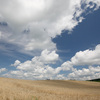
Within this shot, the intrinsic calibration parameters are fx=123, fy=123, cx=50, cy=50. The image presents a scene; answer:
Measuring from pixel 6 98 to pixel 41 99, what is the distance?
311cm

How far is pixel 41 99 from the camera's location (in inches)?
438

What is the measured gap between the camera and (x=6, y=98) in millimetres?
10898

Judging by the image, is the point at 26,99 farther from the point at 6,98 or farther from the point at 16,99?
the point at 6,98

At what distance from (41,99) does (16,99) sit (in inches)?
86.5

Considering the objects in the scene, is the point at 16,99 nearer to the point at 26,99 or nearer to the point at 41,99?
the point at 26,99

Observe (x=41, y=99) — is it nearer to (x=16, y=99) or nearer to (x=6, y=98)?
(x=16, y=99)

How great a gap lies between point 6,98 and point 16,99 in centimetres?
104

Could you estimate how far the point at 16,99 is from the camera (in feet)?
34.7

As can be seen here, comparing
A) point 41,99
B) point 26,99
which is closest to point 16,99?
point 26,99

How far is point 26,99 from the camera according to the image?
10.7 m

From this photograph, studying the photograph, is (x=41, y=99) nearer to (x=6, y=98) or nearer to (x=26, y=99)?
(x=26, y=99)

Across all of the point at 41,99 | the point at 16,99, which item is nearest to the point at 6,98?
the point at 16,99

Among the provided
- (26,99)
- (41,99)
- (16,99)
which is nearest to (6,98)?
(16,99)

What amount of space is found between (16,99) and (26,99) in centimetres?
85
